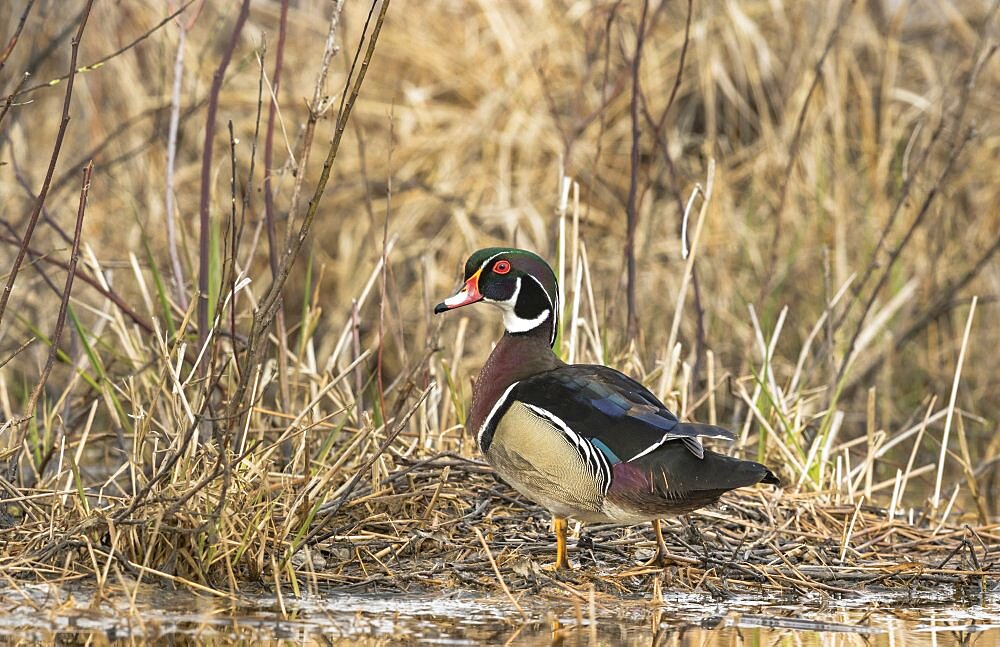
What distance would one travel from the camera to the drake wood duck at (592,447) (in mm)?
4184

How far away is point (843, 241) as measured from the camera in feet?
27.4

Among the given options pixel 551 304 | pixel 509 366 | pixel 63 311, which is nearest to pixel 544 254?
pixel 551 304

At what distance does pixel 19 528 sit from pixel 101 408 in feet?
11.5

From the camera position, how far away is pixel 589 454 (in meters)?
4.30

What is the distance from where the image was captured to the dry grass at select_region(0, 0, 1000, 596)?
4.72 meters

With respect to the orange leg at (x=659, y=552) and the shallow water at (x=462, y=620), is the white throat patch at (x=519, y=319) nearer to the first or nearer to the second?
the orange leg at (x=659, y=552)

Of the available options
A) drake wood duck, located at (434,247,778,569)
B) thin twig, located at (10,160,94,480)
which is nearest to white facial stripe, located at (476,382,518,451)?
drake wood duck, located at (434,247,778,569)

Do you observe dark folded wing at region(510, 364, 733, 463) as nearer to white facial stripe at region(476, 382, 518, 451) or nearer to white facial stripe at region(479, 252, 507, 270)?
white facial stripe at region(476, 382, 518, 451)

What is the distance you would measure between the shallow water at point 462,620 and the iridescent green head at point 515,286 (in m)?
0.89

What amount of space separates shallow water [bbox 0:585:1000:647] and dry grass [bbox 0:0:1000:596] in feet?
0.57

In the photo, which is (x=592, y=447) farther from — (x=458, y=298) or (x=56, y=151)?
(x=56, y=151)

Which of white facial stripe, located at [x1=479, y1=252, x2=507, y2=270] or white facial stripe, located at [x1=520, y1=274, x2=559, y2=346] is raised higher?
white facial stripe, located at [x1=479, y1=252, x2=507, y2=270]

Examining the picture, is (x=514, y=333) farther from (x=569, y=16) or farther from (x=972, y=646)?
(x=569, y=16)

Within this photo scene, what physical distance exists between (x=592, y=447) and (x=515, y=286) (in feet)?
2.10
